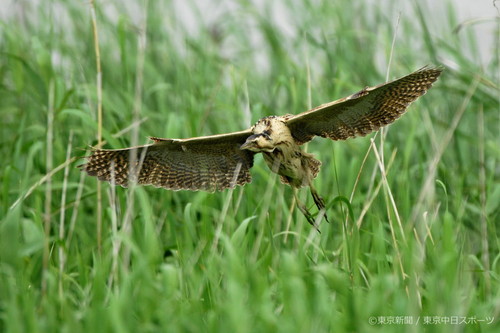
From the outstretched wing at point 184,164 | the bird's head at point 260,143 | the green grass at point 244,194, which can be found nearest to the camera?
the green grass at point 244,194

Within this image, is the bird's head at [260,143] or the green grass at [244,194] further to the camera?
the bird's head at [260,143]

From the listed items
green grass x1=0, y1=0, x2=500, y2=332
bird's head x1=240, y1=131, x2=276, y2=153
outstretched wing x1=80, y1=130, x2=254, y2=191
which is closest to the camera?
green grass x1=0, y1=0, x2=500, y2=332

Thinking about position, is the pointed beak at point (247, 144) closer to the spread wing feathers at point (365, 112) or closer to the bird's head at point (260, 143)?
the bird's head at point (260, 143)

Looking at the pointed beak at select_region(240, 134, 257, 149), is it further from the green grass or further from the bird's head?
the green grass

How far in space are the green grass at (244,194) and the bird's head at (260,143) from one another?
241 millimetres

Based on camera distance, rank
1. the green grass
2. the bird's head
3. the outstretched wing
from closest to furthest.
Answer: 1. the green grass
2. the bird's head
3. the outstretched wing

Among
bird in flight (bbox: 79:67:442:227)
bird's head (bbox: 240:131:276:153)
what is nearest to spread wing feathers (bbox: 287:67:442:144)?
bird in flight (bbox: 79:67:442:227)

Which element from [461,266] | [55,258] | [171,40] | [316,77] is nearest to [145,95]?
[171,40]

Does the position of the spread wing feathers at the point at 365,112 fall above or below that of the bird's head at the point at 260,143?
above

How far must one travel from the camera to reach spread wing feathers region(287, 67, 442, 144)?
465 centimetres

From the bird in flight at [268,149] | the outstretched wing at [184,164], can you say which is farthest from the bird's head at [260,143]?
the outstretched wing at [184,164]

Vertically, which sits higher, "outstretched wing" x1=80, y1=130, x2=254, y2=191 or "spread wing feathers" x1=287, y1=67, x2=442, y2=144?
"spread wing feathers" x1=287, y1=67, x2=442, y2=144

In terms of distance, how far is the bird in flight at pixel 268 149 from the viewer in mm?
4641

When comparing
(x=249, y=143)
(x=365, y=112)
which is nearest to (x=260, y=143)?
(x=249, y=143)
